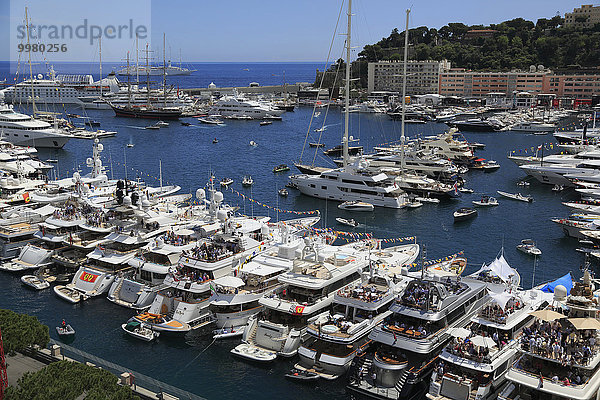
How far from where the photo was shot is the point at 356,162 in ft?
197

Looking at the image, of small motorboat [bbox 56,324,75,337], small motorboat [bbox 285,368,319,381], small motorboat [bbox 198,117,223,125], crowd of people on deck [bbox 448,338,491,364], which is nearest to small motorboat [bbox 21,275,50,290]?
small motorboat [bbox 56,324,75,337]

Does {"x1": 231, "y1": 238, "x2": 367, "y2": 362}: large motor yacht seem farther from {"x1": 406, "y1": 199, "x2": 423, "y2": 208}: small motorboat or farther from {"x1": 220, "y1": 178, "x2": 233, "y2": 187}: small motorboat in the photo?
{"x1": 220, "y1": 178, "x2": 233, "y2": 187}: small motorboat

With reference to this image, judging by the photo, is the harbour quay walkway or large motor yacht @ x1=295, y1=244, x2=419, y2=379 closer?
the harbour quay walkway

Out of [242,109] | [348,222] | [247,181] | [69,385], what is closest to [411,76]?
[242,109]

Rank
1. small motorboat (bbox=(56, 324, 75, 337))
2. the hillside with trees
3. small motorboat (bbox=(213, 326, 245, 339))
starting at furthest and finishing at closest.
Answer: the hillside with trees
small motorboat (bbox=(56, 324, 75, 337))
small motorboat (bbox=(213, 326, 245, 339))

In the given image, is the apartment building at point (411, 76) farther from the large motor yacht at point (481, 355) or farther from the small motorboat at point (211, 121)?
the large motor yacht at point (481, 355)

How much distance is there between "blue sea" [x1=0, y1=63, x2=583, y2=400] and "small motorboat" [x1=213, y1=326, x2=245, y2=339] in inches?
17.7

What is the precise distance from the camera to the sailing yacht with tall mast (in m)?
56.8

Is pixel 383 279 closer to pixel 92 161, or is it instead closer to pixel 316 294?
pixel 316 294

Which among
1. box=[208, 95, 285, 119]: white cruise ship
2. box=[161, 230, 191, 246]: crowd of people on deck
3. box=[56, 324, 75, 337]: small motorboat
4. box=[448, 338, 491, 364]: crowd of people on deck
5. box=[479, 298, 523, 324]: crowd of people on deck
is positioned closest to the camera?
box=[448, 338, 491, 364]: crowd of people on deck

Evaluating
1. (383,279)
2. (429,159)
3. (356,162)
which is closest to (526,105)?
(429,159)

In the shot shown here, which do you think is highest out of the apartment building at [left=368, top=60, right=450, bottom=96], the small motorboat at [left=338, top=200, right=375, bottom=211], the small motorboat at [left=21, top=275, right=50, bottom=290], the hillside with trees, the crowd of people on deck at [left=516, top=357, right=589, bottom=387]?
the hillside with trees

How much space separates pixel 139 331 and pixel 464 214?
32.7 metres

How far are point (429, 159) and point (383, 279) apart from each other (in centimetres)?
4351
